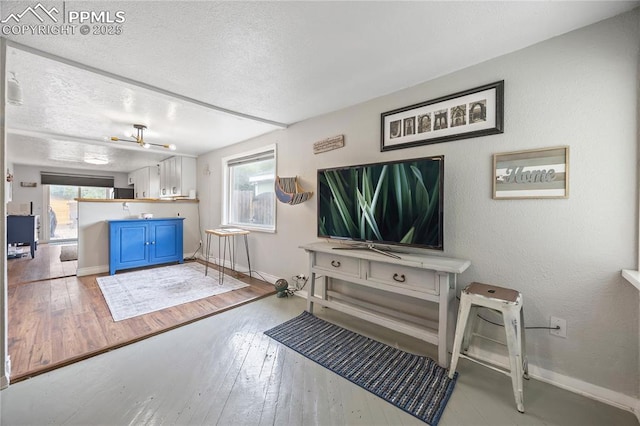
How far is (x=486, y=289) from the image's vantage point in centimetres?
168

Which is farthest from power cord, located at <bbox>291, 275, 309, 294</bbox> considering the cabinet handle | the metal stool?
the cabinet handle

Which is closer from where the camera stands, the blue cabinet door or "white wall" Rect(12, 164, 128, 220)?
the blue cabinet door

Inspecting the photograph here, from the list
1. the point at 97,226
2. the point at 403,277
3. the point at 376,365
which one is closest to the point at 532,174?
the point at 403,277

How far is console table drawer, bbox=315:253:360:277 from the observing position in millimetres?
2232

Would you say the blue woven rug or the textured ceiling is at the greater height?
the textured ceiling

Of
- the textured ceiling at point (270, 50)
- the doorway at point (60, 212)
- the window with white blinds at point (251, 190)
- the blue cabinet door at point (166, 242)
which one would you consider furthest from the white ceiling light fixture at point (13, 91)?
the doorway at point (60, 212)

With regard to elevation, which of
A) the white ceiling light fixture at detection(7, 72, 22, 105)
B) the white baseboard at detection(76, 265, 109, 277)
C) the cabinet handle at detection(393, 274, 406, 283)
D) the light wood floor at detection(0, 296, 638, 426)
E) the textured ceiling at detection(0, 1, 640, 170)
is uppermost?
the textured ceiling at detection(0, 1, 640, 170)

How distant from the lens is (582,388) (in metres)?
1.55

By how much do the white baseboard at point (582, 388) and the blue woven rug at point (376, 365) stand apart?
0.55 m

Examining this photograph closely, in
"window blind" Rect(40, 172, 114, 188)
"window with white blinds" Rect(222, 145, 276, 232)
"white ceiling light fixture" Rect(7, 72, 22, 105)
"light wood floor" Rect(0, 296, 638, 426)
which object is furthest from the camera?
"window blind" Rect(40, 172, 114, 188)

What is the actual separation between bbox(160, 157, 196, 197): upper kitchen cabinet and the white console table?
398 cm

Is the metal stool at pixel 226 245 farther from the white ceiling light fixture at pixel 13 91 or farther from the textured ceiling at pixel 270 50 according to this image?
the white ceiling light fixture at pixel 13 91

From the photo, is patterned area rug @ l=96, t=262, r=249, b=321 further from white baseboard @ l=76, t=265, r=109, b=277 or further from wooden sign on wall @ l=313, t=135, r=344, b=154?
wooden sign on wall @ l=313, t=135, r=344, b=154

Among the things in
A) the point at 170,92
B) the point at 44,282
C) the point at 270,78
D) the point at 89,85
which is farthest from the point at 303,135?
the point at 44,282
